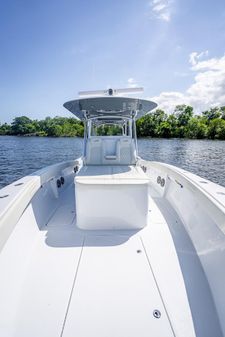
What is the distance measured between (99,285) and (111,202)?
87 centimetres

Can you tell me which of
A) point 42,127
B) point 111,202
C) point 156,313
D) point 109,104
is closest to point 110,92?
point 109,104

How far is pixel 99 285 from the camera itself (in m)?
1.51

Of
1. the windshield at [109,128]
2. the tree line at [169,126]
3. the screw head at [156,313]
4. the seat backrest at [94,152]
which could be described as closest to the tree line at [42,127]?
the tree line at [169,126]

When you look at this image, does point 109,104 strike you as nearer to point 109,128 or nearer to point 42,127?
point 109,128

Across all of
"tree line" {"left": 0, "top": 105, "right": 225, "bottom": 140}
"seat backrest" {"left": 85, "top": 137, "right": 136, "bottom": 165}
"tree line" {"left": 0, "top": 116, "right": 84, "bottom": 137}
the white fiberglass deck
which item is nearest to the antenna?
"seat backrest" {"left": 85, "top": 137, "right": 136, "bottom": 165}

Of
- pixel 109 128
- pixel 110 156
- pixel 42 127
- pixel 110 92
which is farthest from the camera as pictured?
pixel 42 127

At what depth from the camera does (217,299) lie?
4.36 ft

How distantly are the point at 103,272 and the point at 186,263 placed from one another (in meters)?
0.73

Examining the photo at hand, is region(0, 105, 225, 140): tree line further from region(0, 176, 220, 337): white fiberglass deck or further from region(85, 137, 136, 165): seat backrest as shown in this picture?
region(0, 176, 220, 337): white fiberglass deck

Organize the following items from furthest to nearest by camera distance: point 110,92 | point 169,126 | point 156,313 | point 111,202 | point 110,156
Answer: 1. point 169,126
2. point 110,156
3. point 110,92
4. point 111,202
5. point 156,313

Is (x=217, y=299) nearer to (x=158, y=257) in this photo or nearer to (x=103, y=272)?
(x=158, y=257)

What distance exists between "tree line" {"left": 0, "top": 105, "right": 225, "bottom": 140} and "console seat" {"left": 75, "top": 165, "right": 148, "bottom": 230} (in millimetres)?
34832

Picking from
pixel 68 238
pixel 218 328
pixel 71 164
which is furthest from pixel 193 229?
pixel 71 164

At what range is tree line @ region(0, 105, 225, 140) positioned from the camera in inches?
1630
